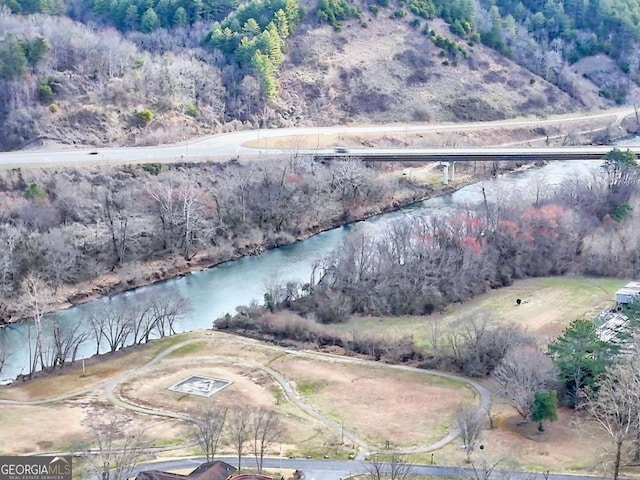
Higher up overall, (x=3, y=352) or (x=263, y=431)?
(x=263, y=431)

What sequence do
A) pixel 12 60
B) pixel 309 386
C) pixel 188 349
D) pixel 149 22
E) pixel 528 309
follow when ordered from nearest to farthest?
pixel 309 386 < pixel 188 349 < pixel 528 309 < pixel 12 60 < pixel 149 22

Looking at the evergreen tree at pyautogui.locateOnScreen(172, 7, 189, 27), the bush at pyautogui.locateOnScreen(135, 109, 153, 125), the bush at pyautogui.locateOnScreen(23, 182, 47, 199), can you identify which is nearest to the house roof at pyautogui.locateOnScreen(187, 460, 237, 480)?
the bush at pyautogui.locateOnScreen(23, 182, 47, 199)

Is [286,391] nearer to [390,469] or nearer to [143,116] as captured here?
[390,469]

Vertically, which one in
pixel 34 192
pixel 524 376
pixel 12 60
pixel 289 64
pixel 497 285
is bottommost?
pixel 497 285

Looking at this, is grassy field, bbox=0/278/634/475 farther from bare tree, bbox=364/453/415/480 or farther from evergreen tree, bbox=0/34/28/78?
evergreen tree, bbox=0/34/28/78

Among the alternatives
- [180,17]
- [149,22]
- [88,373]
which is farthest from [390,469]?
[180,17]

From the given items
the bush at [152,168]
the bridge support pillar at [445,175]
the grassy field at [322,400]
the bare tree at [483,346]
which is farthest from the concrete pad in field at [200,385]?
the bridge support pillar at [445,175]
